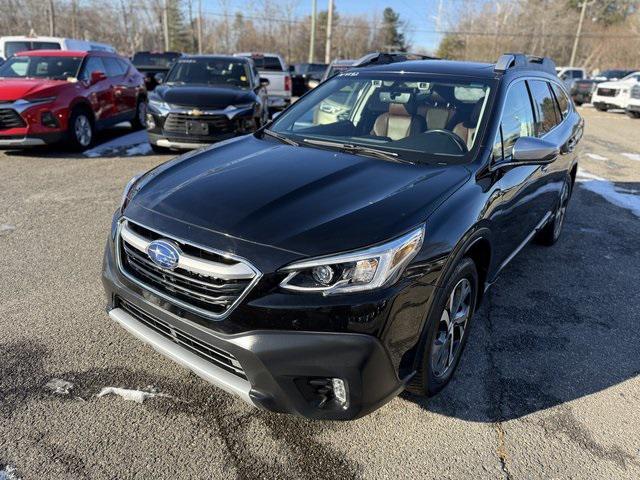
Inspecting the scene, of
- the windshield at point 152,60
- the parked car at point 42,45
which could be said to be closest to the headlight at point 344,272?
the parked car at point 42,45

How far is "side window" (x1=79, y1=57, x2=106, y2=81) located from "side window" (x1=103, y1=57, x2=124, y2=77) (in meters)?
0.20

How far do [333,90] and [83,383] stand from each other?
2.82 meters

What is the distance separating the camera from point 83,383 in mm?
2809

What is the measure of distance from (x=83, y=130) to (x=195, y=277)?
26.0 feet

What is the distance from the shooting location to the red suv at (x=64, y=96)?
7887 mm

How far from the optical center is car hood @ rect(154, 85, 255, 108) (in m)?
8.18

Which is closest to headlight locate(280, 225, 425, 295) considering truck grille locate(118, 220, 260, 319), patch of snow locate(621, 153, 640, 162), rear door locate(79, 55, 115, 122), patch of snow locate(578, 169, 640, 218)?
truck grille locate(118, 220, 260, 319)

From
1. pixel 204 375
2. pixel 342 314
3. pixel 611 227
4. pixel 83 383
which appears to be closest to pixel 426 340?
pixel 342 314

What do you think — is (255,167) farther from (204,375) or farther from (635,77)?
(635,77)

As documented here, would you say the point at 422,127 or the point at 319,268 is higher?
the point at 422,127

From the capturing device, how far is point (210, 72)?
31.7 feet

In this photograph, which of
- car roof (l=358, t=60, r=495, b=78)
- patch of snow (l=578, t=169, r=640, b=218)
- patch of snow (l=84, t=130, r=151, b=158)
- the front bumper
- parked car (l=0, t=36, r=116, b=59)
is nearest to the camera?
the front bumper

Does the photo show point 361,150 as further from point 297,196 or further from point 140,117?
point 140,117

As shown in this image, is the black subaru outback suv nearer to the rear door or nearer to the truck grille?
Answer: the truck grille
